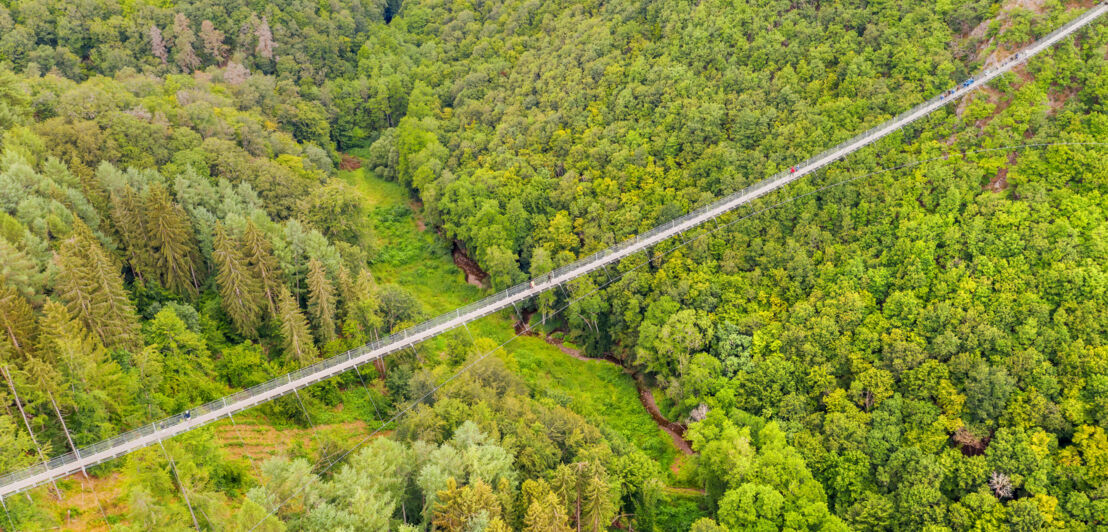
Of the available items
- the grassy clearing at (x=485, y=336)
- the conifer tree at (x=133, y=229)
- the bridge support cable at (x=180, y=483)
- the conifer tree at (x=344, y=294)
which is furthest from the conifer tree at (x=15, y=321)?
the conifer tree at (x=344, y=294)

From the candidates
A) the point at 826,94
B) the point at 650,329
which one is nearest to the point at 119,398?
the point at 650,329

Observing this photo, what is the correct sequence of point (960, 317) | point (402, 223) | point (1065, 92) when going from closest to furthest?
point (960, 317)
point (1065, 92)
point (402, 223)

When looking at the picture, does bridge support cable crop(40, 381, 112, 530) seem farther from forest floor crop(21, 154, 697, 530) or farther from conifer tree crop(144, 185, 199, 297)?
conifer tree crop(144, 185, 199, 297)

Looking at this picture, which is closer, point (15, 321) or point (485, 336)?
point (15, 321)

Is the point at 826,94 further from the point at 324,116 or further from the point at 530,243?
the point at 324,116

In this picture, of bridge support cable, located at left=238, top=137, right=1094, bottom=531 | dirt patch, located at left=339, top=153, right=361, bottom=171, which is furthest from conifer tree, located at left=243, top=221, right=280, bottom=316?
dirt patch, located at left=339, top=153, right=361, bottom=171

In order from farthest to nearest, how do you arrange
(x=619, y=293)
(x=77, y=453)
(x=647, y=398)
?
(x=619, y=293) < (x=647, y=398) < (x=77, y=453)

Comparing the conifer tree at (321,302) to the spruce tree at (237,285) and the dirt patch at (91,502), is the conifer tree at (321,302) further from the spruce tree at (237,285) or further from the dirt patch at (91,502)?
the dirt patch at (91,502)

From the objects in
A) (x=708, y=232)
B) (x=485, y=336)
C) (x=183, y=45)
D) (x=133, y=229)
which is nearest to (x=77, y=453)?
(x=133, y=229)

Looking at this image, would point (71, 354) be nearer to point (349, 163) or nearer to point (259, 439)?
point (259, 439)
